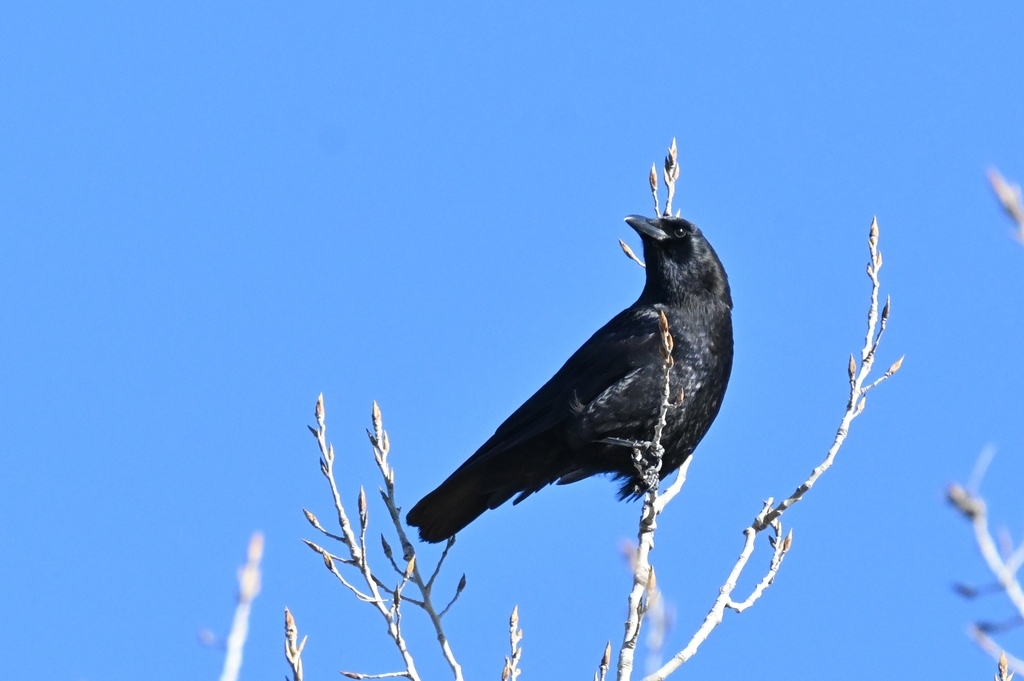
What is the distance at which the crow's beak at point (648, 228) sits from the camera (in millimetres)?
7480

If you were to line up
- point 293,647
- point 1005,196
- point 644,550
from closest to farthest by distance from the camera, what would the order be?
1. point 1005,196
2. point 293,647
3. point 644,550

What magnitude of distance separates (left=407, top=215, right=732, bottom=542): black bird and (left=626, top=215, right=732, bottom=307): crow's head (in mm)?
20

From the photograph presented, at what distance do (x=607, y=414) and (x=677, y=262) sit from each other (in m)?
1.26

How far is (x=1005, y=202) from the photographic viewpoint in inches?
77.5

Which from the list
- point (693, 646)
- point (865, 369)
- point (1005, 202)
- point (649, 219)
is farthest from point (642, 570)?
point (649, 219)

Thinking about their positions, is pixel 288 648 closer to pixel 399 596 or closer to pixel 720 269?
pixel 399 596

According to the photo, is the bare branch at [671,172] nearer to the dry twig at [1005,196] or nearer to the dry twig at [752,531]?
the dry twig at [752,531]

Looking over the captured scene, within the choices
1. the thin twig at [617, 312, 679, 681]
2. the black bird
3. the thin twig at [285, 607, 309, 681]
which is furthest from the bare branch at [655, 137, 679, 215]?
the thin twig at [285, 607, 309, 681]

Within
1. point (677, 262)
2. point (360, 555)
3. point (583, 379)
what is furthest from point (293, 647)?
point (677, 262)

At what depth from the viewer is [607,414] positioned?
21.8 feet

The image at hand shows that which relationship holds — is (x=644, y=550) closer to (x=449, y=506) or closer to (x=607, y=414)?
(x=607, y=414)

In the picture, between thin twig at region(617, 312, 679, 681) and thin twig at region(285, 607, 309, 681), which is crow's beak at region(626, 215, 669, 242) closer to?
thin twig at region(617, 312, 679, 681)

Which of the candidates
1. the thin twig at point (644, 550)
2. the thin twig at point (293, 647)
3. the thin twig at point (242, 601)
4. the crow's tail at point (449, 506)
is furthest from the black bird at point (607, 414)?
the thin twig at point (242, 601)

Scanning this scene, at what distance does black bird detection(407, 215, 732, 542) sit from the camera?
662 centimetres
